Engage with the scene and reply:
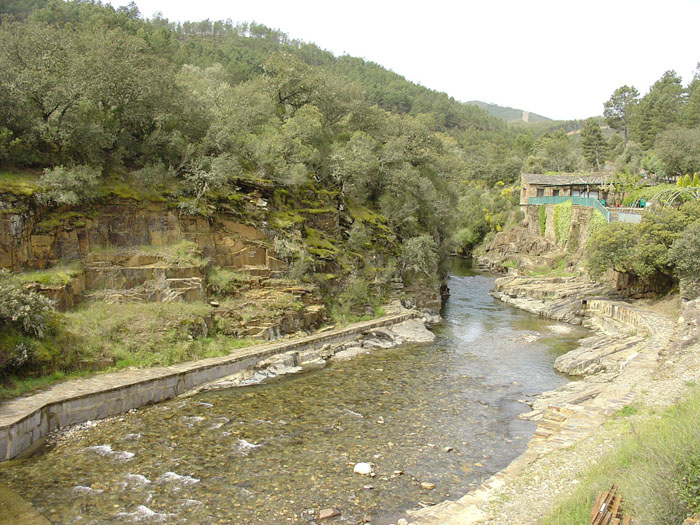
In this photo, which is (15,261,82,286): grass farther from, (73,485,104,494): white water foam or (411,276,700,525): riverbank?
(411,276,700,525): riverbank

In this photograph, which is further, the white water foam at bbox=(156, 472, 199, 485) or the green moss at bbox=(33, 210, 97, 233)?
the green moss at bbox=(33, 210, 97, 233)

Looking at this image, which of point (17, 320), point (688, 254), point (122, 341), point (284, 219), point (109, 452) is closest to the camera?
point (109, 452)

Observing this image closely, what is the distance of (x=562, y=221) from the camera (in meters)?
53.5

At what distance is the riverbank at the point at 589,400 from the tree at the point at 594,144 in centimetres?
5599

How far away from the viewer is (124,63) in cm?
2397

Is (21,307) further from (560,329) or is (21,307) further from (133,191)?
(560,329)

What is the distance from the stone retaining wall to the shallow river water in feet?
1.72

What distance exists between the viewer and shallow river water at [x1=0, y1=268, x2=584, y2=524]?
37.2 feet

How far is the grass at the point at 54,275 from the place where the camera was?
18.8 metres

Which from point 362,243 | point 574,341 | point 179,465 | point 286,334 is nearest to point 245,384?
point 286,334

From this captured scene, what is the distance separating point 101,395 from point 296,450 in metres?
6.50

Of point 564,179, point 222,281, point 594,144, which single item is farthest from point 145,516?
point 594,144

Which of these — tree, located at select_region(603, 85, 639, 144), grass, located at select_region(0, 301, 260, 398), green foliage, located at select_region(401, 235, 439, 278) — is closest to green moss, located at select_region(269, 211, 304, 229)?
grass, located at select_region(0, 301, 260, 398)

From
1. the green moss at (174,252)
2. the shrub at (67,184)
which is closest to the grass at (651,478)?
the green moss at (174,252)
